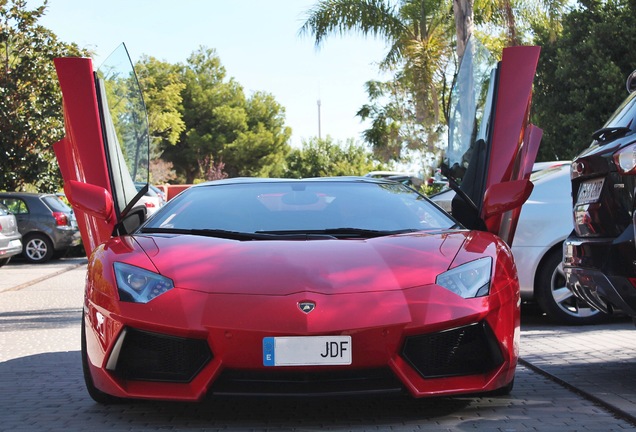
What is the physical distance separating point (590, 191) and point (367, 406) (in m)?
1.77

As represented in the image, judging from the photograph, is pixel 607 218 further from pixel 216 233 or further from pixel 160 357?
pixel 160 357

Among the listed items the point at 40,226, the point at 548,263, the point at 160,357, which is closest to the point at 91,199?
the point at 160,357

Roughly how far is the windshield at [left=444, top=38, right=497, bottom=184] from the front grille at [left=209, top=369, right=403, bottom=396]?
8.27 feet

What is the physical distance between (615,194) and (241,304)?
2.15m

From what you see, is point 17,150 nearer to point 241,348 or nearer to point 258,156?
point 241,348

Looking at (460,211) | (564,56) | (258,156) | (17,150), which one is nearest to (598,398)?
(460,211)

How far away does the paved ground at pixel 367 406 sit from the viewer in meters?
4.36

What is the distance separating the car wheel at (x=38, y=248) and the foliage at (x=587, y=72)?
13.7 meters

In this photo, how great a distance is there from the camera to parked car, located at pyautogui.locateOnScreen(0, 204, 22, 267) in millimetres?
15039

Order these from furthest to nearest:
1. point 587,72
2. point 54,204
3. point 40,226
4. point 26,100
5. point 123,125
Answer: point 587,72 → point 26,100 → point 54,204 → point 40,226 → point 123,125

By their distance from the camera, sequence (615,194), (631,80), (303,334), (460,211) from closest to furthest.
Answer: (303,334) < (615,194) < (631,80) < (460,211)

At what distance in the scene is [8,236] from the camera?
15258mm

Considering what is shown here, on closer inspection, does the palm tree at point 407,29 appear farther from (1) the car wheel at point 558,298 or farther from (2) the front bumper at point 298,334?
(2) the front bumper at point 298,334

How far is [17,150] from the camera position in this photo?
22.5m
